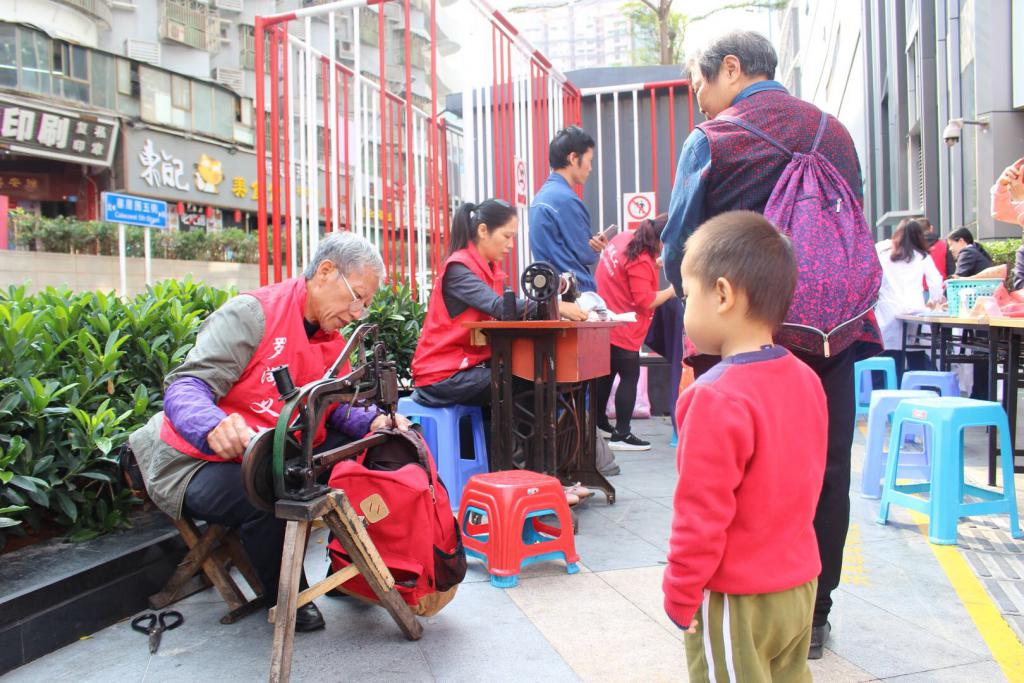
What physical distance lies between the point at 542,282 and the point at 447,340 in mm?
658

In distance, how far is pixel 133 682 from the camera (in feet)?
7.86

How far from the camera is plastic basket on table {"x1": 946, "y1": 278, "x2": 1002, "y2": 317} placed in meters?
4.91

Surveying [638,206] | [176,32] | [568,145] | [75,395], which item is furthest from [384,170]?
[176,32]

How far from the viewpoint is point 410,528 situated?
263 centimetres

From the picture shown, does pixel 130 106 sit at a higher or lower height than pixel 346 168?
higher

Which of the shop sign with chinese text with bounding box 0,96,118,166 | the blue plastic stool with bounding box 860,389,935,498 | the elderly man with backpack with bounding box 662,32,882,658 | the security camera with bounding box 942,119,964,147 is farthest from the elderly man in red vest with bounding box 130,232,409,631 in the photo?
the shop sign with chinese text with bounding box 0,96,118,166

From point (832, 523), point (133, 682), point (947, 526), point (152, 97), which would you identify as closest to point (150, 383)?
point (133, 682)

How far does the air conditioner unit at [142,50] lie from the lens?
26.2m

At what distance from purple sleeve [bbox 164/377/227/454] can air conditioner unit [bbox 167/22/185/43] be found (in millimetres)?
28389

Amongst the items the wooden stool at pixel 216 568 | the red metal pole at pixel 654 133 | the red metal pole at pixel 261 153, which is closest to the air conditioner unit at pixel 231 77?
the red metal pole at pixel 654 133

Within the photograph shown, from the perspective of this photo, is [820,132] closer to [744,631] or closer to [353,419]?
[744,631]

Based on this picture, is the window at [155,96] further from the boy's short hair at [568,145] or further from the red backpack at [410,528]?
the red backpack at [410,528]

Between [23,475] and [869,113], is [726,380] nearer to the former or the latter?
[23,475]

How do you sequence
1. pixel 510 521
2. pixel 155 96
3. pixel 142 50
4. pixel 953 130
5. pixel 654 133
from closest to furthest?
pixel 510 521
pixel 654 133
pixel 953 130
pixel 155 96
pixel 142 50
